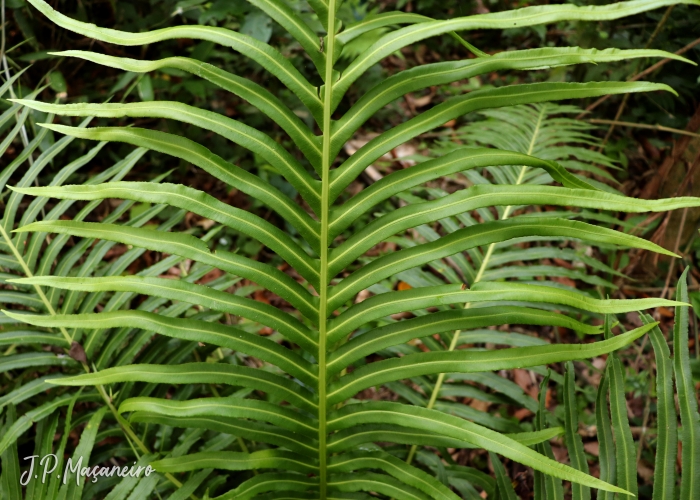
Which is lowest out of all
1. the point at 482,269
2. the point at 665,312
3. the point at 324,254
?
the point at 324,254

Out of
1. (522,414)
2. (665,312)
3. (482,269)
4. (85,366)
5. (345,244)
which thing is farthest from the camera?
(665,312)

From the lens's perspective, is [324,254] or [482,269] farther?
[482,269]

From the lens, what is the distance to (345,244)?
835mm

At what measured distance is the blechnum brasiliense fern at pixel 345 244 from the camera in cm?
69

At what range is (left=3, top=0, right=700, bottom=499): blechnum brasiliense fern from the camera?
69 cm

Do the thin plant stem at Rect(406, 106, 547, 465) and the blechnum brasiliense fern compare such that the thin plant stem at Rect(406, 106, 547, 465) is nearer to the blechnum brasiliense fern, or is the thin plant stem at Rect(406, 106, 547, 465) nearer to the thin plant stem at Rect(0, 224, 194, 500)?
the blechnum brasiliense fern

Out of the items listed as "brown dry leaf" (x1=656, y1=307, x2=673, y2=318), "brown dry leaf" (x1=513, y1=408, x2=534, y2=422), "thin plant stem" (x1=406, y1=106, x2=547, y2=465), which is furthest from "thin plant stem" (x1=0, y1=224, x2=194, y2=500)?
"brown dry leaf" (x1=656, y1=307, x2=673, y2=318)

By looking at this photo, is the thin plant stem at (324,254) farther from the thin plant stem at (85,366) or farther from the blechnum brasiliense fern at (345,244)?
the thin plant stem at (85,366)

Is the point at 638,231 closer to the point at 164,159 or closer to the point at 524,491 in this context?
the point at 524,491

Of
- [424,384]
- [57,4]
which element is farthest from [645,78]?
[57,4]

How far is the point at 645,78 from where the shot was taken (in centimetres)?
193

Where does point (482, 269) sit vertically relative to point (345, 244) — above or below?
above

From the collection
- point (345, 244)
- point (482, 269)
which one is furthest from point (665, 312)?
point (345, 244)

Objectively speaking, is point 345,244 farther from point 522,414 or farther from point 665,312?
point 665,312
